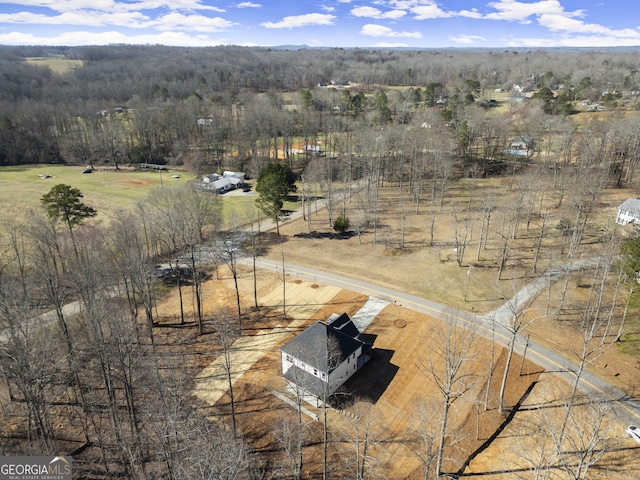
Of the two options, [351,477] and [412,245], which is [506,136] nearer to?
[412,245]

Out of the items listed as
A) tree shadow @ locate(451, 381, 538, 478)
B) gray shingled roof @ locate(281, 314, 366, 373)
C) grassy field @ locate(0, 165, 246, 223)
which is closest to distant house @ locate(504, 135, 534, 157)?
grassy field @ locate(0, 165, 246, 223)

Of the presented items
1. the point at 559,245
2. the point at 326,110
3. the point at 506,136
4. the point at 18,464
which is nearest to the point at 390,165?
the point at 506,136

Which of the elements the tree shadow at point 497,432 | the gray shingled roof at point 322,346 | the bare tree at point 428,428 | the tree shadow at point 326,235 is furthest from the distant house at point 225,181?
the tree shadow at point 497,432

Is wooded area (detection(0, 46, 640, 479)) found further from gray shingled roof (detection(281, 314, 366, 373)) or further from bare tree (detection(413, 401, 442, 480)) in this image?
gray shingled roof (detection(281, 314, 366, 373))

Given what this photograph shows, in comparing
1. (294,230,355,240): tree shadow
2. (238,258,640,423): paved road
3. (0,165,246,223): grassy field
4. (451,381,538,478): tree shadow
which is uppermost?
(0,165,246,223): grassy field

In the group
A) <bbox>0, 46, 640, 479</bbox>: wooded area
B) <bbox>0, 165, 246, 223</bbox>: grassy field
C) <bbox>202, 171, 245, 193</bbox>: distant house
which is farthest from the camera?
<bbox>202, 171, 245, 193</bbox>: distant house

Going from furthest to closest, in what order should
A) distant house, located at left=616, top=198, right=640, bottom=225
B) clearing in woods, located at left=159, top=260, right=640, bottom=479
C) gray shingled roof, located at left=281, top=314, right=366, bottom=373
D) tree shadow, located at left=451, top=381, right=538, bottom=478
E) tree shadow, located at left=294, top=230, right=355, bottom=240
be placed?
1. tree shadow, located at left=294, top=230, right=355, bottom=240
2. distant house, located at left=616, top=198, right=640, bottom=225
3. gray shingled roof, located at left=281, top=314, right=366, bottom=373
4. clearing in woods, located at left=159, top=260, right=640, bottom=479
5. tree shadow, located at left=451, top=381, right=538, bottom=478

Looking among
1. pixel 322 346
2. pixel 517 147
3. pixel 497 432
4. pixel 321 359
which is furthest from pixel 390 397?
pixel 517 147

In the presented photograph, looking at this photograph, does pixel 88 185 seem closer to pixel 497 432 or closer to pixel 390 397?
pixel 390 397
